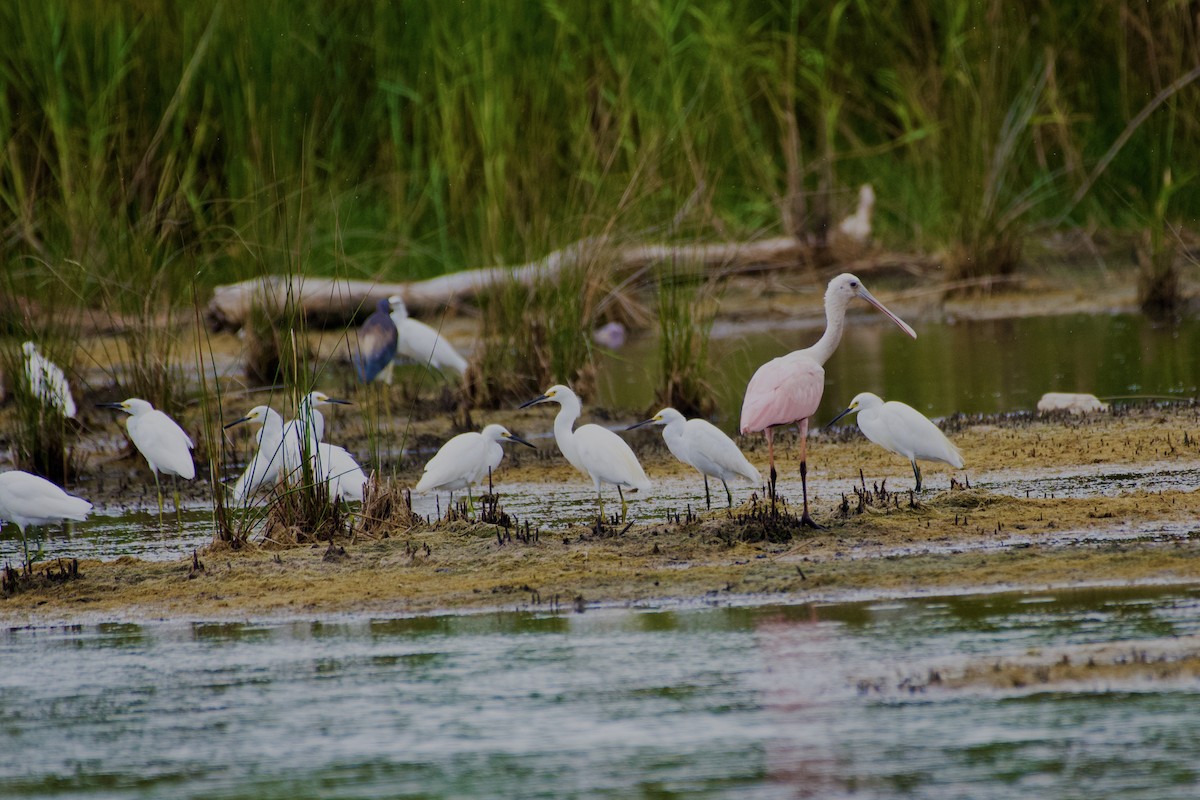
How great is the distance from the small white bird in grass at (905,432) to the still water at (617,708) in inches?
87.1

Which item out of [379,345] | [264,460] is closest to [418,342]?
[379,345]

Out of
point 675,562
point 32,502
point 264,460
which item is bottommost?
point 675,562

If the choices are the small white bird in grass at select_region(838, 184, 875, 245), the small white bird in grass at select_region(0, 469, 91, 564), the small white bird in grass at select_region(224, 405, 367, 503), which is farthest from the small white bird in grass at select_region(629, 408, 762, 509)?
the small white bird in grass at select_region(838, 184, 875, 245)

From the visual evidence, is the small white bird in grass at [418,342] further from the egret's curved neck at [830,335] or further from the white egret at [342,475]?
the egret's curved neck at [830,335]

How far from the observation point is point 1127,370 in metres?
13.3

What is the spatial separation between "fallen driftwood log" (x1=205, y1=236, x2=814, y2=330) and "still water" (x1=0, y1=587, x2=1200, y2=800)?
6135 millimetres

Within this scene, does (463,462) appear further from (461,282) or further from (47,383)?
(461,282)

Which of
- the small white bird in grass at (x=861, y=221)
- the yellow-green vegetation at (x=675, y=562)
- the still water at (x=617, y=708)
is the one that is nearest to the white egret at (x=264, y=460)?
the yellow-green vegetation at (x=675, y=562)

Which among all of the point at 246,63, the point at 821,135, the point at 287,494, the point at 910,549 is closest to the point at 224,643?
the point at 287,494

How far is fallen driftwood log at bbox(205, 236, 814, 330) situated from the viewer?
12570mm

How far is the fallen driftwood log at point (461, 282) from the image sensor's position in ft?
41.2

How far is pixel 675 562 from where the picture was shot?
7.26 metres

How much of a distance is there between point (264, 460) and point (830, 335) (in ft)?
9.92

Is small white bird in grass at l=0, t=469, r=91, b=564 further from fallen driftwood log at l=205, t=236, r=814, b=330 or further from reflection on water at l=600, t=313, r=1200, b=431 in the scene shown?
fallen driftwood log at l=205, t=236, r=814, b=330
